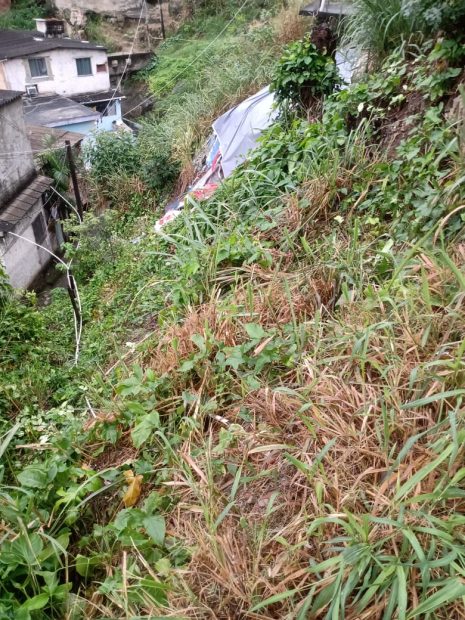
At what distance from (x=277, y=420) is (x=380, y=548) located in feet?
2.46

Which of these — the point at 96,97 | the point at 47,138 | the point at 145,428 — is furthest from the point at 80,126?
the point at 145,428

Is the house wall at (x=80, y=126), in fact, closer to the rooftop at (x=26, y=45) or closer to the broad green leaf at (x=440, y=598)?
the rooftop at (x=26, y=45)

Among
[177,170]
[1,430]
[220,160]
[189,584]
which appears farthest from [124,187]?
[189,584]

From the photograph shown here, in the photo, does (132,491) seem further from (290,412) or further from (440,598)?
(440,598)

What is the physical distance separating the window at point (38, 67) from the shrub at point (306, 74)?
14.7 metres

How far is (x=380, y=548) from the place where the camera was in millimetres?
1499

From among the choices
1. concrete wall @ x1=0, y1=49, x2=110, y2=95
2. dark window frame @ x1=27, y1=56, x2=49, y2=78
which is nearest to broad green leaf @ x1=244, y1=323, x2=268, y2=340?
concrete wall @ x1=0, y1=49, x2=110, y2=95

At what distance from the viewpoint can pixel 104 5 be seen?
2186cm

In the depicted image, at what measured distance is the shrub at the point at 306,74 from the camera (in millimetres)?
5316

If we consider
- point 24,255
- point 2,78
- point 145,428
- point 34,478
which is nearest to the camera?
point 34,478

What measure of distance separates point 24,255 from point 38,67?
10.6m

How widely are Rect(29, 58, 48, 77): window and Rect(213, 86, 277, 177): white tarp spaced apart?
41.3 ft

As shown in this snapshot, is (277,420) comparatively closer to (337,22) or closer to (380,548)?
(380,548)

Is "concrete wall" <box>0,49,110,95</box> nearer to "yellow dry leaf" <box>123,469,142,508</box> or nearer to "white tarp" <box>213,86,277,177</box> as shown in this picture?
"white tarp" <box>213,86,277,177</box>
